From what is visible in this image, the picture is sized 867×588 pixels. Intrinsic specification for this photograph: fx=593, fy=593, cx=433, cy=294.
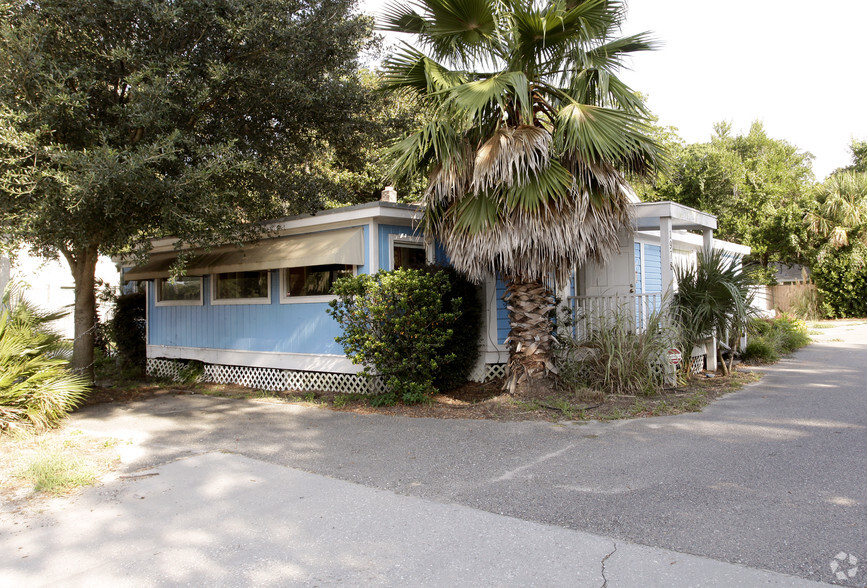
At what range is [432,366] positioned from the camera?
850 cm

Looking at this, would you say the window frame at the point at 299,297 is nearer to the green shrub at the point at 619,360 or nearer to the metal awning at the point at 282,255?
the metal awning at the point at 282,255

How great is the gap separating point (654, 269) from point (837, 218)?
56.5 feet

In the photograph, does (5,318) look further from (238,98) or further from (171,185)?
(238,98)

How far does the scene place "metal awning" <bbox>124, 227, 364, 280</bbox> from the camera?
9430 mm

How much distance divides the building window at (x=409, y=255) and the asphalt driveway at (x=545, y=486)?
9.36 feet

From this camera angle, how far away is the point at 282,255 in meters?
10.2

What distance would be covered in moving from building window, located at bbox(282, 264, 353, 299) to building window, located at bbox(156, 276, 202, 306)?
9.50 feet

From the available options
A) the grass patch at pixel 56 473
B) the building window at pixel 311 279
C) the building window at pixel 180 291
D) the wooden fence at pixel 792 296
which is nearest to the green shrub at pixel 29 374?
the grass patch at pixel 56 473

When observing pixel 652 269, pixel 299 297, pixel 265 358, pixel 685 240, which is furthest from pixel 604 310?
pixel 265 358

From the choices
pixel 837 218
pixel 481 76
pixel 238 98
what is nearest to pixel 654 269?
pixel 481 76

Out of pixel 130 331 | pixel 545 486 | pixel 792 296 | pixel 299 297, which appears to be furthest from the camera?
pixel 792 296

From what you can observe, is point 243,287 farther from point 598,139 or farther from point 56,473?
point 598,139

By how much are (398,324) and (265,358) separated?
3.67 metres

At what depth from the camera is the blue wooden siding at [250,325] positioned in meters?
10.1
